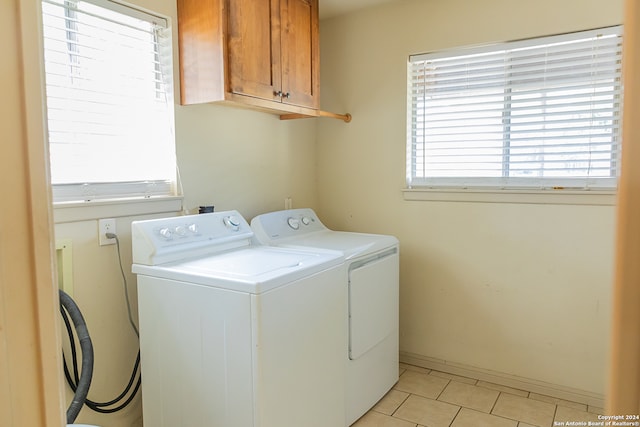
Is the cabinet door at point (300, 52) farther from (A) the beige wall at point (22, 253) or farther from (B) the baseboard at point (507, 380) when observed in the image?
(A) the beige wall at point (22, 253)

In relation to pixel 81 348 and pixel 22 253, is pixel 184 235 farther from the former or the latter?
pixel 22 253

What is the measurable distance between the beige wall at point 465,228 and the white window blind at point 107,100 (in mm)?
1288

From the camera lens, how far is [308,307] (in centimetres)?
185

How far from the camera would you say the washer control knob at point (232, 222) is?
7.42ft

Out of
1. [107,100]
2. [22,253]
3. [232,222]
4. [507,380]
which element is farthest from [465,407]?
[22,253]

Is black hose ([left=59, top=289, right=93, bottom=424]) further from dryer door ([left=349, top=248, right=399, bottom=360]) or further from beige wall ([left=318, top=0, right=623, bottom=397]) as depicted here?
beige wall ([left=318, top=0, right=623, bottom=397])

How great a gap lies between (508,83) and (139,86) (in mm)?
1972

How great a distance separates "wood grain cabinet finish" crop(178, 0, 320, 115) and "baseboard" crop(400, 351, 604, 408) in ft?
5.91

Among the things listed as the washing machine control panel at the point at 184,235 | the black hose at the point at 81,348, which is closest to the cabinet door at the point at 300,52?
the washing machine control panel at the point at 184,235

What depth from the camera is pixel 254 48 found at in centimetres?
215

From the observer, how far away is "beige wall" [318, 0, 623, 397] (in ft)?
7.76

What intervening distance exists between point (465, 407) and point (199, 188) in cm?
186

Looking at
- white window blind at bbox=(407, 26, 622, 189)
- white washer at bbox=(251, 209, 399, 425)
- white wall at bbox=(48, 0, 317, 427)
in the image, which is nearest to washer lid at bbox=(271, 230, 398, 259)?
white washer at bbox=(251, 209, 399, 425)

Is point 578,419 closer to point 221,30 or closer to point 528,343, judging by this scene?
point 528,343
